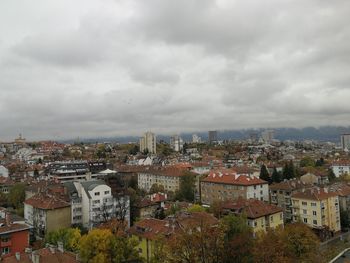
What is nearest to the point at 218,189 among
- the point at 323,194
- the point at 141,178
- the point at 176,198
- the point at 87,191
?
the point at 176,198

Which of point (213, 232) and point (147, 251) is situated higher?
point (213, 232)

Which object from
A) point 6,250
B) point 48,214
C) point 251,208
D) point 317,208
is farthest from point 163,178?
point 6,250

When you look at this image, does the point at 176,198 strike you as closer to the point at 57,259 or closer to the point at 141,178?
the point at 141,178

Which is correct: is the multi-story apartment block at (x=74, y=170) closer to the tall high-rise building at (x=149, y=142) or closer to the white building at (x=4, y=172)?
the white building at (x=4, y=172)

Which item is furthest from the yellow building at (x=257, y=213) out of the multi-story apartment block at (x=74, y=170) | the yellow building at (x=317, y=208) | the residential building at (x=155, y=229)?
the multi-story apartment block at (x=74, y=170)

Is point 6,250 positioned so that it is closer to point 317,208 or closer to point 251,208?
point 251,208

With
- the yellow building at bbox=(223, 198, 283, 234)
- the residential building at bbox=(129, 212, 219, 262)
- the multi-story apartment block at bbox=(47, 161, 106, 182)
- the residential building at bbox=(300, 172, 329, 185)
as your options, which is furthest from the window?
the residential building at bbox=(300, 172, 329, 185)
